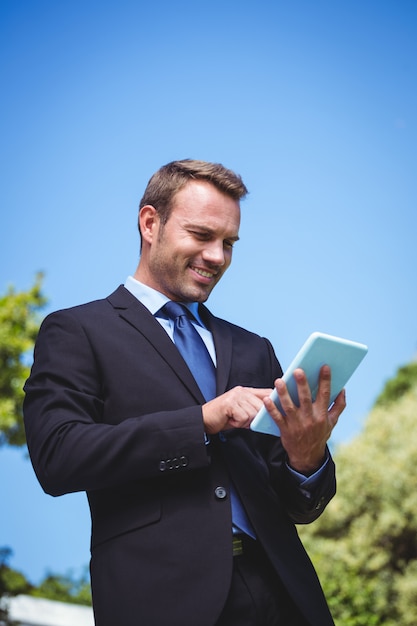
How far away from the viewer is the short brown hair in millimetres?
2824

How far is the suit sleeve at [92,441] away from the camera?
85.8 inches

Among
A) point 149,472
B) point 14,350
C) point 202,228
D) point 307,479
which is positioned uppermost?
point 202,228

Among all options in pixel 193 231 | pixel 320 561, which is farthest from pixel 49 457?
pixel 320 561

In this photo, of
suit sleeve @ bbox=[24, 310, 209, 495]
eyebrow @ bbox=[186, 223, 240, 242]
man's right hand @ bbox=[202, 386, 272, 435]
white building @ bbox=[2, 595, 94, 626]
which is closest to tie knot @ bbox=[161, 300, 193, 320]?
eyebrow @ bbox=[186, 223, 240, 242]

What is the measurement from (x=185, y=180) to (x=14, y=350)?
35.2 feet

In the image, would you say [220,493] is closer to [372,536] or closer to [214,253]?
[214,253]

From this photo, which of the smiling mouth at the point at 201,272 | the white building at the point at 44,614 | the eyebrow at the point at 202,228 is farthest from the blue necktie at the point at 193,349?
the white building at the point at 44,614

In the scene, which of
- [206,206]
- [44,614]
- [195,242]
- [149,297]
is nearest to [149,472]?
[149,297]

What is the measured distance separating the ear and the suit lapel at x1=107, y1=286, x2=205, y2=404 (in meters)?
0.26

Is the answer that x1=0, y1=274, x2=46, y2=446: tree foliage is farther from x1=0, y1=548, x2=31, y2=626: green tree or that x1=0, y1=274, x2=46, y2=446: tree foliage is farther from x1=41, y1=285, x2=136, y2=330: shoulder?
x1=41, y1=285, x2=136, y2=330: shoulder

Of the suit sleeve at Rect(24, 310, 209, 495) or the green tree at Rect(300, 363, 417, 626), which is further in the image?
the green tree at Rect(300, 363, 417, 626)

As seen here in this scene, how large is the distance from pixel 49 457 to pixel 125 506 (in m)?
0.28

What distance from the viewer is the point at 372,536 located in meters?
13.4

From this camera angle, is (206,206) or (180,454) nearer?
(180,454)
